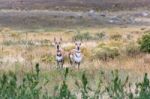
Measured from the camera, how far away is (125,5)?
102 meters

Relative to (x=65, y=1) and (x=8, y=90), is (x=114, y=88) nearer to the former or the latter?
(x=8, y=90)

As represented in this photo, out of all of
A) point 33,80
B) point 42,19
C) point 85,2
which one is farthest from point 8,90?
point 85,2

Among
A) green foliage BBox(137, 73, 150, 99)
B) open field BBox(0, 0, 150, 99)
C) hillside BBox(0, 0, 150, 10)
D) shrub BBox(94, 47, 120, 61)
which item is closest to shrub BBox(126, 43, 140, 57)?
open field BBox(0, 0, 150, 99)

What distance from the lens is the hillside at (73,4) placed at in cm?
9788

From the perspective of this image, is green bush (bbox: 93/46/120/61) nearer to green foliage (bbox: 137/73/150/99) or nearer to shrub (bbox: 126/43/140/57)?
shrub (bbox: 126/43/140/57)

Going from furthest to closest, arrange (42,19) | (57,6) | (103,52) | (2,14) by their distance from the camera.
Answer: (57,6)
(2,14)
(42,19)
(103,52)

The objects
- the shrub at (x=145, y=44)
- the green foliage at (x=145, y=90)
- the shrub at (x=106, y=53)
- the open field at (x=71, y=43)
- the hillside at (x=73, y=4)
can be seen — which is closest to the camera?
the green foliage at (x=145, y=90)

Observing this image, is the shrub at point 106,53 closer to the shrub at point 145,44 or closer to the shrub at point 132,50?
the shrub at point 132,50

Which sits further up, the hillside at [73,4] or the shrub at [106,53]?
the shrub at [106,53]

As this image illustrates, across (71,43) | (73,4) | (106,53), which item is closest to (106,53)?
(106,53)

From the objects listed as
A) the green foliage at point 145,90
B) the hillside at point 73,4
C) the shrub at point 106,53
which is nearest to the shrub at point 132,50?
the shrub at point 106,53

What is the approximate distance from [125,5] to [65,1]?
12.2 metres

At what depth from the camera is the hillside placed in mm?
97875

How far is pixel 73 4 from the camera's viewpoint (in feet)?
343
